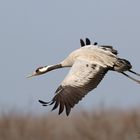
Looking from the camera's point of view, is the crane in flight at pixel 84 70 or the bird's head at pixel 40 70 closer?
the crane in flight at pixel 84 70

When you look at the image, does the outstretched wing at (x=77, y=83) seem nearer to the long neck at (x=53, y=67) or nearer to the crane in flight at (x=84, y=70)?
the crane in flight at (x=84, y=70)

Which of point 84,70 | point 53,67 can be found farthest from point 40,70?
point 84,70

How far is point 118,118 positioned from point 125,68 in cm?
497

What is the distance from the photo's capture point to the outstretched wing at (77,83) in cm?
1571

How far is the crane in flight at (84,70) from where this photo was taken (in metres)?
15.8

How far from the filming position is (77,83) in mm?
16062

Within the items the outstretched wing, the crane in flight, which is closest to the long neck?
the crane in flight

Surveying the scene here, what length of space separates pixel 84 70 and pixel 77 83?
0.32m

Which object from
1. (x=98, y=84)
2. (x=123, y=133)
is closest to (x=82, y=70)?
(x=98, y=84)

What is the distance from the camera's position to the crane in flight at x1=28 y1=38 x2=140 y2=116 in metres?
15.8

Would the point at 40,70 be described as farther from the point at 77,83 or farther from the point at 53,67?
the point at 77,83

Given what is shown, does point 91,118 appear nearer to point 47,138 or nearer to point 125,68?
point 47,138

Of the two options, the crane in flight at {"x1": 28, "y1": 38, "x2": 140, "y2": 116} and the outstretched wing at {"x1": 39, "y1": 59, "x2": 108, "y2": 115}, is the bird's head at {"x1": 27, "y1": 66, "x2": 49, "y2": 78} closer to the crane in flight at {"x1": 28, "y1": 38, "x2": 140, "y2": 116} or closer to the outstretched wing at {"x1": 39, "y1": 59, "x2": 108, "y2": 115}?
the crane in flight at {"x1": 28, "y1": 38, "x2": 140, "y2": 116}

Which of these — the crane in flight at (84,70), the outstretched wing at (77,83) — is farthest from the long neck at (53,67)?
the outstretched wing at (77,83)
